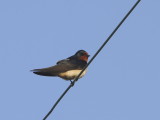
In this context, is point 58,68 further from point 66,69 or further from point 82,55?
point 82,55

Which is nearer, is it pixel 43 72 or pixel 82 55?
pixel 43 72

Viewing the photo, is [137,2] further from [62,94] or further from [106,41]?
[62,94]

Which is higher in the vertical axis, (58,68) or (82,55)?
(82,55)

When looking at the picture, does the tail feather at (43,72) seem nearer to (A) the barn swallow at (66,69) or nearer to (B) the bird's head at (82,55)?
(A) the barn swallow at (66,69)

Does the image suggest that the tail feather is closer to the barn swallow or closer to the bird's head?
the barn swallow

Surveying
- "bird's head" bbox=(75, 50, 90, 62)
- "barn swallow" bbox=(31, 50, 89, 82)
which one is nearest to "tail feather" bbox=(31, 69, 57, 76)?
"barn swallow" bbox=(31, 50, 89, 82)

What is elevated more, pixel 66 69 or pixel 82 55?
pixel 82 55

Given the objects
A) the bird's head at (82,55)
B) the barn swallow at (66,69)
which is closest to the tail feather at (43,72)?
the barn swallow at (66,69)

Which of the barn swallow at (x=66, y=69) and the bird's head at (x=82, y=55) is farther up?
the bird's head at (x=82, y=55)

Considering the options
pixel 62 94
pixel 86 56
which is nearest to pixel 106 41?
pixel 62 94

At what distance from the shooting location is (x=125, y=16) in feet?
15.7

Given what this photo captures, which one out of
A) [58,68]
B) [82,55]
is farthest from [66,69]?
[82,55]

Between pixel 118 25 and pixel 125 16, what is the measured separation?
145 mm

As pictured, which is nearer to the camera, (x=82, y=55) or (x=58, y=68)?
(x=58, y=68)
